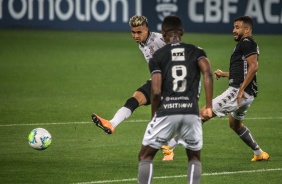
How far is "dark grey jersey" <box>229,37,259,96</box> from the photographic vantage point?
507 inches

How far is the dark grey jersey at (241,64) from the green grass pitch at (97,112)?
3.75 ft

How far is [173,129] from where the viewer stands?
9906 millimetres

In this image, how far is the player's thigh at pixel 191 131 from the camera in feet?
32.4

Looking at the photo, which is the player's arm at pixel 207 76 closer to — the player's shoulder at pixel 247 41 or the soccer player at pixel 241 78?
the soccer player at pixel 241 78

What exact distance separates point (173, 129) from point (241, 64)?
342cm

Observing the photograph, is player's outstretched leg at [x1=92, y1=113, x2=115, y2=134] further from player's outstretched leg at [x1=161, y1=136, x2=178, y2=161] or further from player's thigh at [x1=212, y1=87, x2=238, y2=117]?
player's thigh at [x1=212, y1=87, x2=238, y2=117]

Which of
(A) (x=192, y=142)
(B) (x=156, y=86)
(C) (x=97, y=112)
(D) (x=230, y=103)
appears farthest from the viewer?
(C) (x=97, y=112)

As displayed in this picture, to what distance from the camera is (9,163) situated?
13.1 metres

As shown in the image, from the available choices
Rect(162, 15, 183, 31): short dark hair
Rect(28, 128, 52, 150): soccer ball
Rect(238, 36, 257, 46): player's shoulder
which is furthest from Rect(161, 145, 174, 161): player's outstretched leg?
Rect(162, 15, 183, 31): short dark hair

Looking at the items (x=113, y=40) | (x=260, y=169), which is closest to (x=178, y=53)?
(x=260, y=169)

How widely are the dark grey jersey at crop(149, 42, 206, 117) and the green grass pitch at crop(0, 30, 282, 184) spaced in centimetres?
218

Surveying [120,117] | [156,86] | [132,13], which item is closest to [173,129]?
[156,86]

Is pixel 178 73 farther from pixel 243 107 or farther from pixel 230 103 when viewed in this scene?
pixel 243 107

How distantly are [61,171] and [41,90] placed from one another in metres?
9.76
